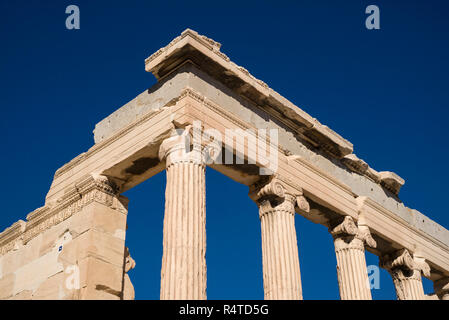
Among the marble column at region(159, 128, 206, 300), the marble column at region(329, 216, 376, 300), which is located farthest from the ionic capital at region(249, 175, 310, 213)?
the marble column at region(159, 128, 206, 300)

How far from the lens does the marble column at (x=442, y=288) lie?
82.0ft

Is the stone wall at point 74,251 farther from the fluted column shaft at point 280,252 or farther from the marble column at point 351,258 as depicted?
the marble column at point 351,258

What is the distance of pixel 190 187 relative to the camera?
15.4 m

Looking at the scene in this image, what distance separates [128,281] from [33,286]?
2632 millimetres

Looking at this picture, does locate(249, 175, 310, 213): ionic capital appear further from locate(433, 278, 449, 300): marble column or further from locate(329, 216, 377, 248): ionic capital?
locate(433, 278, 449, 300): marble column

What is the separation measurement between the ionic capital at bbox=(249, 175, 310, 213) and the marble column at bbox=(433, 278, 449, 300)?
894 cm

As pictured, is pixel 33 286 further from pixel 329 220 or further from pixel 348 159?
pixel 348 159

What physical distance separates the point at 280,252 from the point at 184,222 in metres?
3.57

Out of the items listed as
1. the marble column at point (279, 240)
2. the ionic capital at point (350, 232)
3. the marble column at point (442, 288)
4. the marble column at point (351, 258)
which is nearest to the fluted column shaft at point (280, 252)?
the marble column at point (279, 240)

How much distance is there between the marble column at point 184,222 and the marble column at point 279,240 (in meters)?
2.87

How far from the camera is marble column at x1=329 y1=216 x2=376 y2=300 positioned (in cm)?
1964

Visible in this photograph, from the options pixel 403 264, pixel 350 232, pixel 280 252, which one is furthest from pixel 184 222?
pixel 403 264

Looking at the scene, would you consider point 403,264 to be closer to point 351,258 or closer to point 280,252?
point 351,258

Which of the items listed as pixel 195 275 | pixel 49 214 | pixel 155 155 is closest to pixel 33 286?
pixel 49 214
